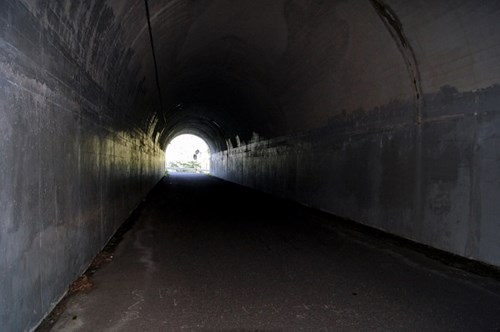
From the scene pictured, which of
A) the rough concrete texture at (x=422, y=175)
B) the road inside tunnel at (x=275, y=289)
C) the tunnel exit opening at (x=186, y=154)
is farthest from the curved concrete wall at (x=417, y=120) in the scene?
the tunnel exit opening at (x=186, y=154)

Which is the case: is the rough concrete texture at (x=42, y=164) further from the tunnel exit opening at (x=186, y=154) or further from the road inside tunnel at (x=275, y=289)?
the tunnel exit opening at (x=186, y=154)

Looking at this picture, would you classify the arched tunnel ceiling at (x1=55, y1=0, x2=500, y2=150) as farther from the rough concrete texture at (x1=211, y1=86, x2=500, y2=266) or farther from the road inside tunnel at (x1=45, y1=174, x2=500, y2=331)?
the road inside tunnel at (x1=45, y1=174, x2=500, y2=331)

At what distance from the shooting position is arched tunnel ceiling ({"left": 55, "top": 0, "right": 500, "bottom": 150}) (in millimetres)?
5531

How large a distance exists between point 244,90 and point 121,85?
8.02 metres

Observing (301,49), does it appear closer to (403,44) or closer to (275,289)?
(403,44)

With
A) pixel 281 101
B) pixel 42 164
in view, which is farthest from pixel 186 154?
pixel 42 164

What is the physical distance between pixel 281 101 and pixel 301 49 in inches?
152

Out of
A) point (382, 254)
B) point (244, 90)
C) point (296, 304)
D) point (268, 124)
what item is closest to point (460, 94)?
point (382, 254)

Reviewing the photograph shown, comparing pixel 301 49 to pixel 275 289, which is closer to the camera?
pixel 275 289

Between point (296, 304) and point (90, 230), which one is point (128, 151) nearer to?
point (90, 230)

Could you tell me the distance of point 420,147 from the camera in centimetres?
716

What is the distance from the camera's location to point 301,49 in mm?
9453

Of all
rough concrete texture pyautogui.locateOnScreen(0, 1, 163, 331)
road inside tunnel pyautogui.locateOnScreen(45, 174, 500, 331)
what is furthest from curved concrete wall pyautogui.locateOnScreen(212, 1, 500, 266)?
rough concrete texture pyautogui.locateOnScreen(0, 1, 163, 331)

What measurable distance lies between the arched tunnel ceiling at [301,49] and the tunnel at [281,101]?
0.11ft
